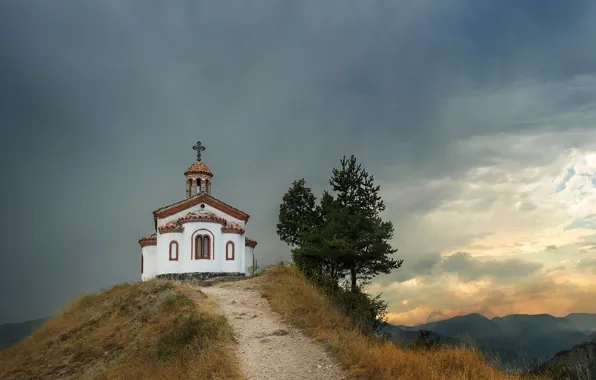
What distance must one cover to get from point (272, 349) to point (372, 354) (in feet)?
12.0

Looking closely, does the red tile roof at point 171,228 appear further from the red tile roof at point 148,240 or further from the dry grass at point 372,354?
the dry grass at point 372,354

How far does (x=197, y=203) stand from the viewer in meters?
38.7

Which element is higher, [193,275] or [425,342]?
[193,275]

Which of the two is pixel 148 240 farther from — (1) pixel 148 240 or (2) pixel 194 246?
(2) pixel 194 246

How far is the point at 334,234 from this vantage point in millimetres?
26141

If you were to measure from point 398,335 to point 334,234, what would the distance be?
373 inches

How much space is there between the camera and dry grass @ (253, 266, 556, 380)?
11.9 meters

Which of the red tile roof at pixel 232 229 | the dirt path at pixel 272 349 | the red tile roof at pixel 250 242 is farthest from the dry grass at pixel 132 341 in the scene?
the red tile roof at pixel 250 242

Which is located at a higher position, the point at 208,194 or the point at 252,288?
the point at 208,194

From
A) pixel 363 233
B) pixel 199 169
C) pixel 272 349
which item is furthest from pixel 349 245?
pixel 199 169

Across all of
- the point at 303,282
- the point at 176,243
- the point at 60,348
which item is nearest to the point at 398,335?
the point at 303,282

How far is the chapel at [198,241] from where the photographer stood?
35375 millimetres

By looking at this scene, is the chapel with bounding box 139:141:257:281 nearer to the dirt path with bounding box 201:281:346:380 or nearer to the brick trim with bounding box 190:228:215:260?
the brick trim with bounding box 190:228:215:260

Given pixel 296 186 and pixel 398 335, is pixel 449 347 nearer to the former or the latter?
pixel 398 335
